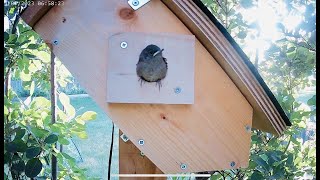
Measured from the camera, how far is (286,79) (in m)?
0.78

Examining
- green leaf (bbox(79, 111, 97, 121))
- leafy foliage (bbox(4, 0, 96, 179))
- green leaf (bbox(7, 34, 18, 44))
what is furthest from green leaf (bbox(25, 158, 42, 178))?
green leaf (bbox(7, 34, 18, 44))

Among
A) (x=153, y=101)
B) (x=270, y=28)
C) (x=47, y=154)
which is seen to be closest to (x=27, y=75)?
(x=47, y=154)

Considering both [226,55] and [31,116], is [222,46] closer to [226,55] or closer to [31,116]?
[226,55]

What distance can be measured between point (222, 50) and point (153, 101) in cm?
14

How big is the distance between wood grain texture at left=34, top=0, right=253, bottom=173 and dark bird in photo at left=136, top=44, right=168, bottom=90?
36 mm

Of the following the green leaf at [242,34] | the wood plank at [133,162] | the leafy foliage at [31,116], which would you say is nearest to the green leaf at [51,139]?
the leafy foliage at [31,116]

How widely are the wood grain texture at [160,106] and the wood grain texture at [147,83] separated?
0.04 feet

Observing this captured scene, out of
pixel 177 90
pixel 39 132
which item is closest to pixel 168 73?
pixel 177 90

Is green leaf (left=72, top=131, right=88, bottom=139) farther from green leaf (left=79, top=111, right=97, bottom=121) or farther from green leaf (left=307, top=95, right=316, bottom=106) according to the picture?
green leaf (left=307, top=95, right=316, bottom=106)

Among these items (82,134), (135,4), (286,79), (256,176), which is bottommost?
(256,176)

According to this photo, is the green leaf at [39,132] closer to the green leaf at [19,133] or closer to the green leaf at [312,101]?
the green leaf at [19,133]

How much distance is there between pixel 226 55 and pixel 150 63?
0.43ft

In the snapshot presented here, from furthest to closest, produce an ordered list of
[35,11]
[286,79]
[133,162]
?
[286,79]
[133,162]
[35,11]

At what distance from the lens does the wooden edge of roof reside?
58cm
